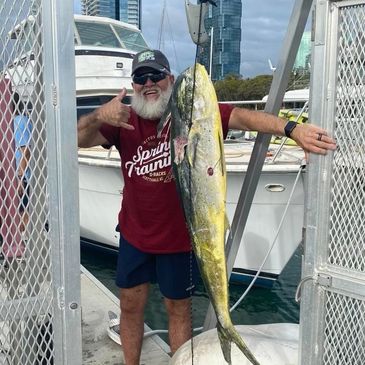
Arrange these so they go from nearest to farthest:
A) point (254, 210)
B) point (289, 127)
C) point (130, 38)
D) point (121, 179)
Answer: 1. point (289, 127)
2. point (254, 210)
3. point (121, 179)
4. point (130, 38)

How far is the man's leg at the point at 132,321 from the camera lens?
317cm

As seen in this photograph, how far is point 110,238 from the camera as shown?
8930 mm

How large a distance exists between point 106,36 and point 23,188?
9.57 meters

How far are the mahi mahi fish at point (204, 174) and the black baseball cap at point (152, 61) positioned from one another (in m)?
0.60

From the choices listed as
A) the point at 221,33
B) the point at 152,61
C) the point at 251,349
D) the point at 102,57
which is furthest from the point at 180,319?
the point at 102,57

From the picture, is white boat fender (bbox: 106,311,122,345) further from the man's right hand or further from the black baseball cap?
the black baseball cap

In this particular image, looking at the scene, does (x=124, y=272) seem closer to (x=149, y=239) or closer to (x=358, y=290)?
(x=149, y=239)

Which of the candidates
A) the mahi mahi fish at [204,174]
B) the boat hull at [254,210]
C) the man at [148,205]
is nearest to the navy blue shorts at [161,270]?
the man at [148,205]

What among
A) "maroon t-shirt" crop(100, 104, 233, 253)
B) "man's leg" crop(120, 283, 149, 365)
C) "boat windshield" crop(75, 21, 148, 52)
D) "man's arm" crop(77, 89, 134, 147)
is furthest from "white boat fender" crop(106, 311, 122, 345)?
"boat windshield" crop(75, 21, 148, 52)

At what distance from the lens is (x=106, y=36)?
10.7 m

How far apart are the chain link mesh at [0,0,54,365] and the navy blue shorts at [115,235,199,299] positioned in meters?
1.25

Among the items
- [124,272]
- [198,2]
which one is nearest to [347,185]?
[198,2]

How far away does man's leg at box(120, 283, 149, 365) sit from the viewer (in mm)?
3170

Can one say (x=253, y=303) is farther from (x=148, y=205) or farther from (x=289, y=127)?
(x=289, y=127)
